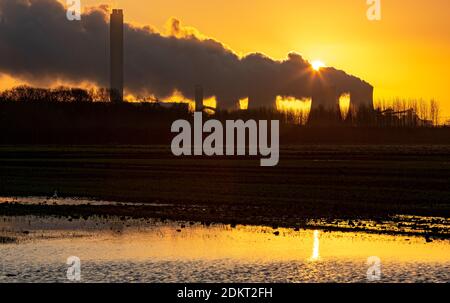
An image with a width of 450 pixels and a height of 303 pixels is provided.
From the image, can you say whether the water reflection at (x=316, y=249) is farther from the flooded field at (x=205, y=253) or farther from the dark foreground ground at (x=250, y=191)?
the dark foreground ground at (x=250, y=191)

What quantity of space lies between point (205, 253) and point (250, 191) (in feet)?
90.2

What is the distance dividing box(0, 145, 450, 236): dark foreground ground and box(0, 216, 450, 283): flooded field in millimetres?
3791

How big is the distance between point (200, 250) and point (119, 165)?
63.4 m

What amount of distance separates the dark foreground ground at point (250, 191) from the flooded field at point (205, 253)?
149 inches

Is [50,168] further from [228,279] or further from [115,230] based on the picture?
[228,279]

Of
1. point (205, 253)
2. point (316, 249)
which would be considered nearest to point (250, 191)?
point (316, 249)

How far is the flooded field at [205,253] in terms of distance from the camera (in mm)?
26969

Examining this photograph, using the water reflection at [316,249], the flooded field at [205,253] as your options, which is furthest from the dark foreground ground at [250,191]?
the flooded field at [205,253]

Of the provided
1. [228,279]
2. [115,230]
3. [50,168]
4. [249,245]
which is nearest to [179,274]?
[228,279]

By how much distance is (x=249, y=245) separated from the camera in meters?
33.5

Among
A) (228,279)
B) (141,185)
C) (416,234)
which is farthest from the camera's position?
(141,185)

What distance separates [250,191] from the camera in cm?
5897

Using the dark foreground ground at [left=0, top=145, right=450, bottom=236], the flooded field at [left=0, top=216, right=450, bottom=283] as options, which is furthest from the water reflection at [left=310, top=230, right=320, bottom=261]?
the dark foreground ground at [left=0, top=145, right=450, bottom=236]
